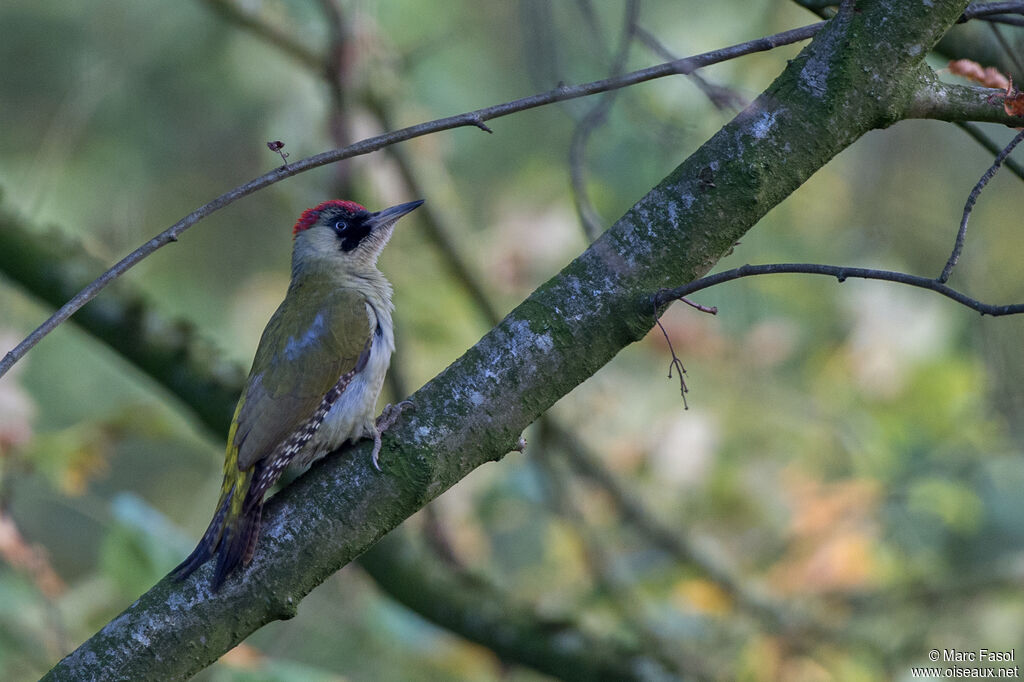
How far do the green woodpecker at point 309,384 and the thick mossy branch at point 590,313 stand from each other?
24cm

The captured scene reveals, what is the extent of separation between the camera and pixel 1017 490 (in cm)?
661

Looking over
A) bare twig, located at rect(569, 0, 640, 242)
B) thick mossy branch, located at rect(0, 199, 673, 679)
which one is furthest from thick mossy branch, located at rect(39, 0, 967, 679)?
thick mossy branch, located at rect(0, 199, 673, 679)

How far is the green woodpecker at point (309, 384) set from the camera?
308 centimetres

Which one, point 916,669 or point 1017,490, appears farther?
point 1017,490

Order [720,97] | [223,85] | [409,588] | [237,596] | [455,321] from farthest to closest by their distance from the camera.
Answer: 1. [223,85]
2. [455,321]
3. [409,588]
4. [720,97]
5. [237,596]

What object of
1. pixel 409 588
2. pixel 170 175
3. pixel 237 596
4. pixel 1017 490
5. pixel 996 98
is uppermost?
pixel 170 175

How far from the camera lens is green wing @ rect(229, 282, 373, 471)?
10.8ft

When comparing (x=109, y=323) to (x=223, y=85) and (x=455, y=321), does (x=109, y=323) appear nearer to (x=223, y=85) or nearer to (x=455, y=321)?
(x=455, y=321)

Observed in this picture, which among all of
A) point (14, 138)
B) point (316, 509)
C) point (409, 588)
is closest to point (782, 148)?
point (316, 509)

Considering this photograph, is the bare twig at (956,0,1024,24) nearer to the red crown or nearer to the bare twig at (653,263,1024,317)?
the bare twig at (653,263,1024,317)

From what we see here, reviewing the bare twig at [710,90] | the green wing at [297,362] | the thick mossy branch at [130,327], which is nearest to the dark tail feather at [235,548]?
the green wing at [297,362]

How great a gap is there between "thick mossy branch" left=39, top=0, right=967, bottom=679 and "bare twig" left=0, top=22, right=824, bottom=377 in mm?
162

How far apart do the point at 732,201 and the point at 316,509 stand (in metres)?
1.21

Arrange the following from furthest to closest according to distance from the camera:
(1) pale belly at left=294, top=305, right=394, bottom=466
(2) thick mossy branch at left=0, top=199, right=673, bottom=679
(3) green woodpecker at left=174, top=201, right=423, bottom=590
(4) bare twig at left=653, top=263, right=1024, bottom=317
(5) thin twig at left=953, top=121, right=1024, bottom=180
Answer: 1. (2) thick mossy branch at left=0, top=199, right=673, bottom=679
2. (1) pale belly at left=294, top=305, right=394, bottom=466
3. (3) green woodpecker at left=174, top=201, right=423, bottom=590
4. (5) thin twig at left=953, top=121, right=1024, bottom=180
5. (4) bare twig at left=653, top=263, right=1024, bottom=317
